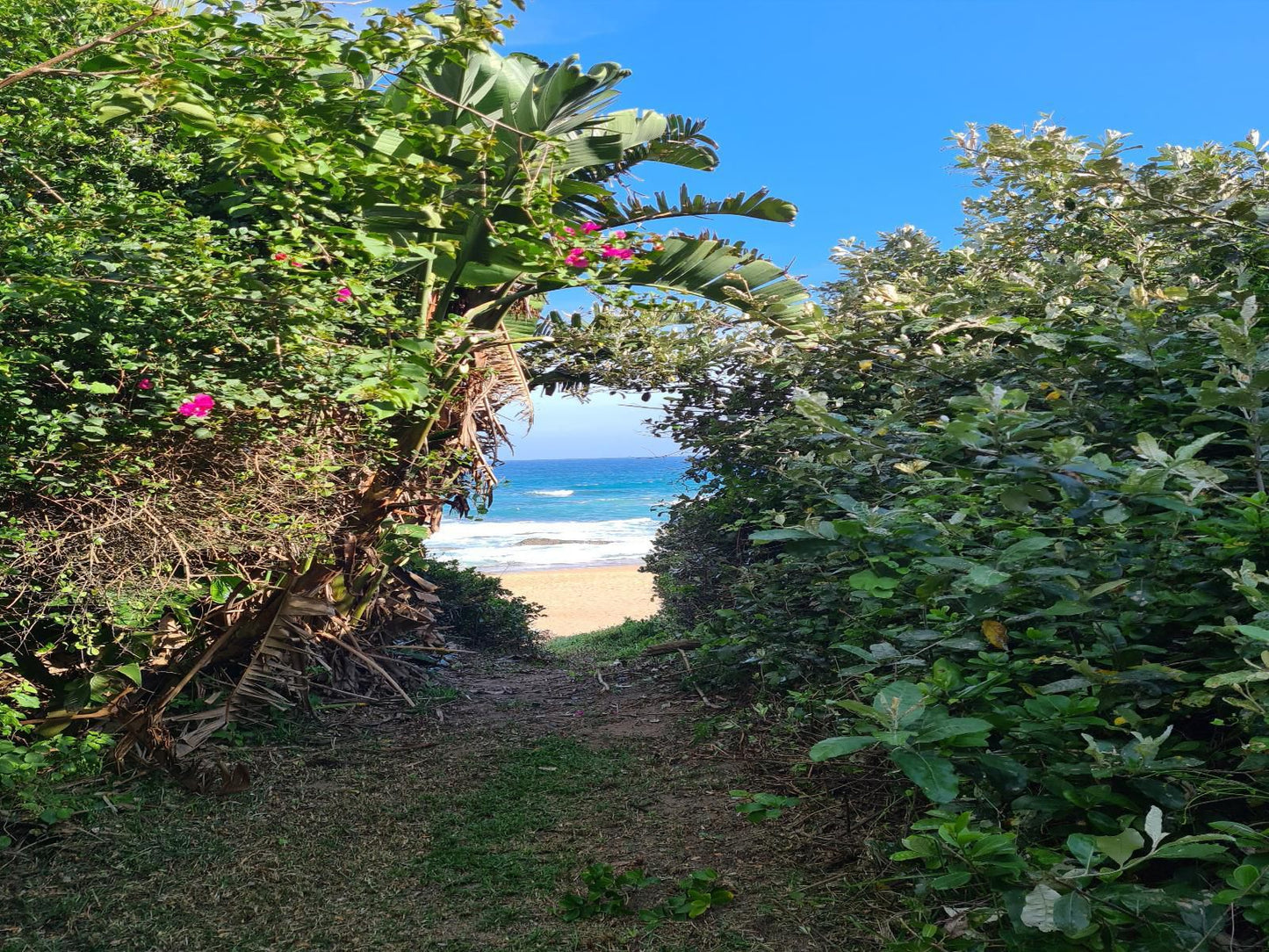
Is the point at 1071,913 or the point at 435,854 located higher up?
the point at 1071,913

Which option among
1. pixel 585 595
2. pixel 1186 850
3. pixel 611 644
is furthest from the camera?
pixel 585 595

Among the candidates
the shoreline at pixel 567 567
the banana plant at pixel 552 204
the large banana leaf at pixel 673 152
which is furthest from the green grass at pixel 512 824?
the shoreline at pixel 567 567

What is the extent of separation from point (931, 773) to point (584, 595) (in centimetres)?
1829

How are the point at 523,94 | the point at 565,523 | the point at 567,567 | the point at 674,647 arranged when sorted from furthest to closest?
1. the point at 565,523
2. the point at 567,567
3. the point at 674,647
4. the point at 523,94

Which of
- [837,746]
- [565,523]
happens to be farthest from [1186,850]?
[565,523]

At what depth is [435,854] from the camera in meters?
3.67

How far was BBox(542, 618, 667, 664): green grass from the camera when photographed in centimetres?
830

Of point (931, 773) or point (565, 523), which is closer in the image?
point (931, 773)

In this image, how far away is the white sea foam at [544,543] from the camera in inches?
1118

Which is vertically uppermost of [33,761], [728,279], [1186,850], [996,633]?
[728,279]

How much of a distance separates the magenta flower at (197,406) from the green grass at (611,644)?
489cm

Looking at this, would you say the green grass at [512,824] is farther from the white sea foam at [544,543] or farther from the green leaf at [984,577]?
the white sea foam at [544,543]

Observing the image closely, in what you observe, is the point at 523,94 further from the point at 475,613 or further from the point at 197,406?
the point at 475,613

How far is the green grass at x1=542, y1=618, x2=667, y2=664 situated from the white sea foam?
492 inches
